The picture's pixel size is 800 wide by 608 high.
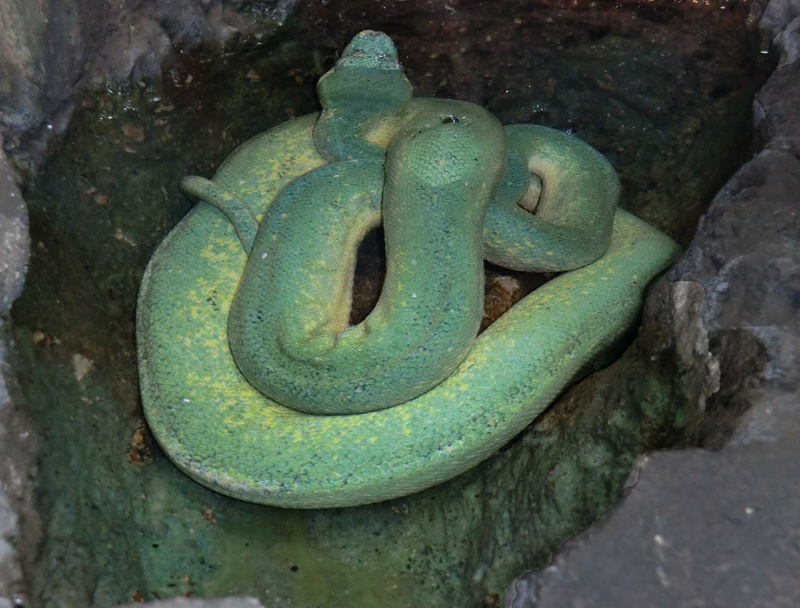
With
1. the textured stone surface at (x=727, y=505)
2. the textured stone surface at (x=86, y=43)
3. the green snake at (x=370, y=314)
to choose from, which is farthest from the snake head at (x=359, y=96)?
the textured stone surface at (x=727, y=505)

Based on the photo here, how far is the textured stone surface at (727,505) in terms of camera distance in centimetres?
151

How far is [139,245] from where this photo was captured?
2686mm

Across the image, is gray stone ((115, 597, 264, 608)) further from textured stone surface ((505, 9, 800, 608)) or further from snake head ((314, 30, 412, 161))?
snake head ((314, 30, 412, 161))

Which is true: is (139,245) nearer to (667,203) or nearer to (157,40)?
(157,40)

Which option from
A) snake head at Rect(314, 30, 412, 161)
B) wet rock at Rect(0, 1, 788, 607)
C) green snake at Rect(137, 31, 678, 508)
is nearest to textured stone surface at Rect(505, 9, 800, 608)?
wet rock at Rect(0, 1, 788, 607)

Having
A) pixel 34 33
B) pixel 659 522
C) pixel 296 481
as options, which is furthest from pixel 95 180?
pixel 659 522

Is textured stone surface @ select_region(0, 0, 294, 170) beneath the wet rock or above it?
above

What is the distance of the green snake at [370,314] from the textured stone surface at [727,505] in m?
0.66

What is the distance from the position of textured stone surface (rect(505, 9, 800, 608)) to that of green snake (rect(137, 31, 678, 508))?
656 millimetres

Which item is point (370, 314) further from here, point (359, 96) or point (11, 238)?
point (11, 238)

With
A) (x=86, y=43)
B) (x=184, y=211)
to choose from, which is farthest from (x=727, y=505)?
(x=86, y=43)

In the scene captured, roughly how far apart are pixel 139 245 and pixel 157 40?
0.81 metres

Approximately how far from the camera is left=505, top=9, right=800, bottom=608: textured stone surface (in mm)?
1507

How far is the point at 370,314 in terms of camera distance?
2.46 metres
